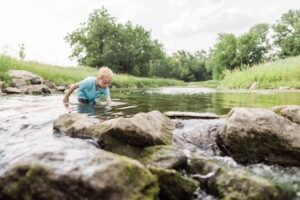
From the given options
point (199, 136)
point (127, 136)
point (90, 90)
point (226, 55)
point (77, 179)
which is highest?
point (226, 55)

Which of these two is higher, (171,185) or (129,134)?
(129,134)

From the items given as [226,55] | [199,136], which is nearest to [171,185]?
[199,136]

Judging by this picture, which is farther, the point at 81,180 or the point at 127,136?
the point at 127,136

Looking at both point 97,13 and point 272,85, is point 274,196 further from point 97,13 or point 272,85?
point 97,13

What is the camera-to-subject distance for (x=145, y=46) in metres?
68.3

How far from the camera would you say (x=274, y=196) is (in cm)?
397

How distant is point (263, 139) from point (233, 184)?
4.97 ft

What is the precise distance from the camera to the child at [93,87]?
9.57m

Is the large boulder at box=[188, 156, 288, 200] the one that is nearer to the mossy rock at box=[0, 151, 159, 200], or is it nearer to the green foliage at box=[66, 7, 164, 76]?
the mossy rock at box=[0, 151, 159, 200]

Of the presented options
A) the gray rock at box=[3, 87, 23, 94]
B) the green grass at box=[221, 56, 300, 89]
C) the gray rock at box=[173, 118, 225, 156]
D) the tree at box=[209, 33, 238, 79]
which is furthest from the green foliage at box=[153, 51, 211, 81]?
Answer: the gray rock at box=[173, 118, 225, 156]

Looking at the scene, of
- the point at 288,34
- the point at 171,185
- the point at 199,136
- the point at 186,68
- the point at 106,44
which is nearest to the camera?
the point at 171,185

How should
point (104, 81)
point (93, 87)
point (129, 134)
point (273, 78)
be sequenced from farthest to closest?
point (273, 78), point (93, 87), point (104, 81), point (129, 134)

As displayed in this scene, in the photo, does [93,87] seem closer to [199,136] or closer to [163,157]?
[199,136]

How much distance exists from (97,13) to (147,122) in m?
60.2
